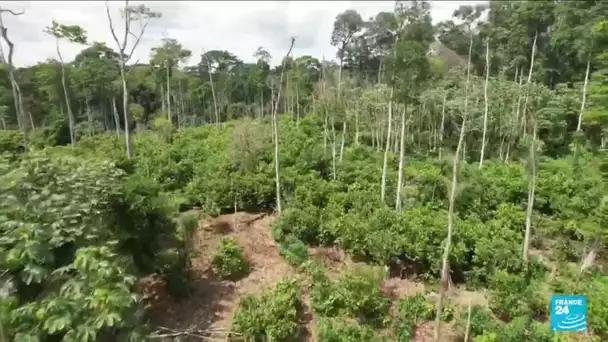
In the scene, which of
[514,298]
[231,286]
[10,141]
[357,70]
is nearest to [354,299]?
[231,286]

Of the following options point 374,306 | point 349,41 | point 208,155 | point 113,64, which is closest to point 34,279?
point 374,306

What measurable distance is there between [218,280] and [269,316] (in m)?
2.29

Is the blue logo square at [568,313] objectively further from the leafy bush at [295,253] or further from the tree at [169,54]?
the tree at [169,54]

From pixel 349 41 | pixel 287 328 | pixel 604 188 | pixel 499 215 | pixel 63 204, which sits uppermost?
pixel 349 41

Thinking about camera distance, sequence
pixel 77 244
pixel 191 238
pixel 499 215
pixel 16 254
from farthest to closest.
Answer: pixel 499 215
pixel 191 238
pixel 77 244
pixel 16 254

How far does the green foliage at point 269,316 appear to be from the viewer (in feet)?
27.3

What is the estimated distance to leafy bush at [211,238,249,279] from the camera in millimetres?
10250

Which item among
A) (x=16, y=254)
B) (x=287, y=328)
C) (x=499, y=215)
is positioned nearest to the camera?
(x=16, y=254)

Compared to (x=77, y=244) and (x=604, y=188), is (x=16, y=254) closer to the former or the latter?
(x=77, y=244)

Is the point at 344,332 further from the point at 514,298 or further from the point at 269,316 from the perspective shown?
the point at 514,298

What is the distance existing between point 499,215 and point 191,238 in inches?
330

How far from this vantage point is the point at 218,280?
33.8ft

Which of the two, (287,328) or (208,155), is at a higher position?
(208,155)

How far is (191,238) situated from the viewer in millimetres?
9734
